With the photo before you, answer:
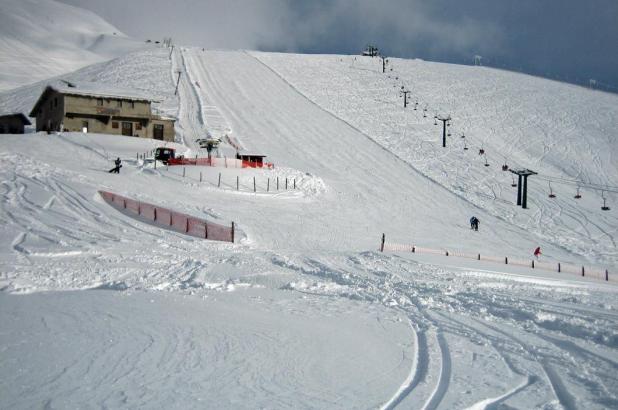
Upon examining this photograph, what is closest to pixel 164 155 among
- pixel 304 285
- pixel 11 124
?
pixel 11 124

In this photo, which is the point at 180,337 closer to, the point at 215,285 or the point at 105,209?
the point at 215,285

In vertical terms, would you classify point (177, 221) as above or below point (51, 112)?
below

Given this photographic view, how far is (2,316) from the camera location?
7.91 metres

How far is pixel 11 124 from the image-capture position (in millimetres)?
50250

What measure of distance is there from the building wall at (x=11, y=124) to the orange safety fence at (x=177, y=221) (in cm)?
3581

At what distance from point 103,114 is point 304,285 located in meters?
40.1

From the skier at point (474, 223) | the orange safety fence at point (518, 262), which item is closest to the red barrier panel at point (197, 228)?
the orange safety fence at point (518, 262)

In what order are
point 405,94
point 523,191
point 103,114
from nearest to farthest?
point 523,191 → point 103,114 → point 405,94

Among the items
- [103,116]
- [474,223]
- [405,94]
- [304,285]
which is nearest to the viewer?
[304,285]

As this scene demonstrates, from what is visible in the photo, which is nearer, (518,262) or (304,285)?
(304,285)

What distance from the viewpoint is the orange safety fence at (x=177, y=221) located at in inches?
760

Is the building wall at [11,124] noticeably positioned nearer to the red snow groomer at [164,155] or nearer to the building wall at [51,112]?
the building wall at [51,112]

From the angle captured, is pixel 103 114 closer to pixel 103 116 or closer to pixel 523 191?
pixel 103 116

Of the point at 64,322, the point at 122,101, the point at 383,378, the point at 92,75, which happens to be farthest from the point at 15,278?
the point at 92,75
